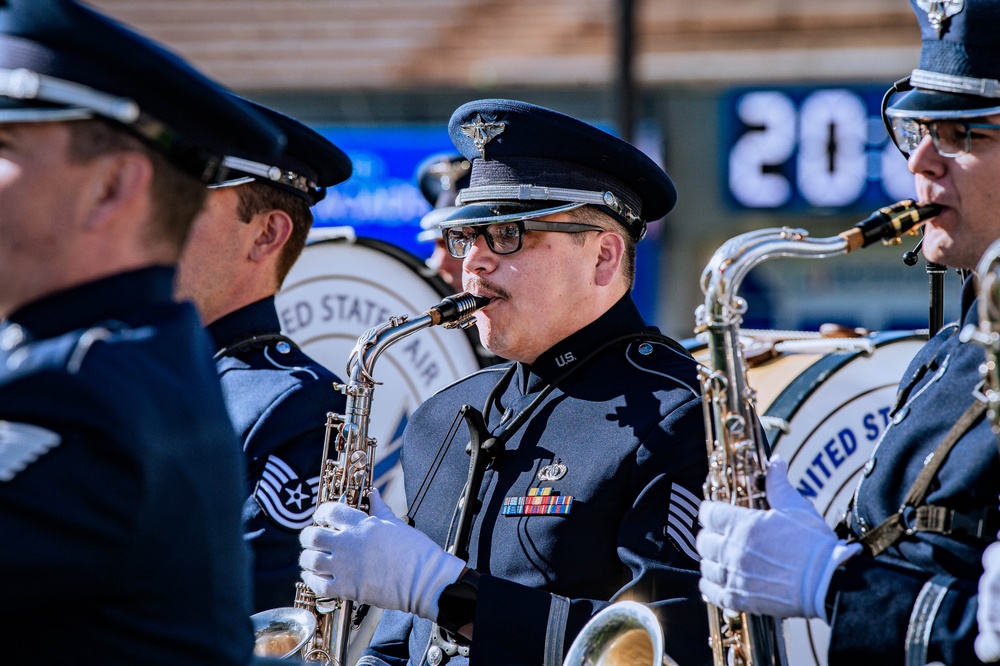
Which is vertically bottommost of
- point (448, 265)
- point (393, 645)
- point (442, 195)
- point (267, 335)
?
point (393, 645)

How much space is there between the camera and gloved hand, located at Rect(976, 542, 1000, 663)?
1965 millimetres

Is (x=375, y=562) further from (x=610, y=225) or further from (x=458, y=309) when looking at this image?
(x=610, y=225)

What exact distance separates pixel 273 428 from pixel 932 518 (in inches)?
71.0

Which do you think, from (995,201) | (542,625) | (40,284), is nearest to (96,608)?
(40,284)

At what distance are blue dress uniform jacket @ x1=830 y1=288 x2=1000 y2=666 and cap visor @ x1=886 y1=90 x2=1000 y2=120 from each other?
0.43 metres

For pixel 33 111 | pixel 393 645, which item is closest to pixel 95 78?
pixel 33 111

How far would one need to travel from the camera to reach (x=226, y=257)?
12.4 ft

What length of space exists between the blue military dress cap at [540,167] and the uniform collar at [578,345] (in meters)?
0.25

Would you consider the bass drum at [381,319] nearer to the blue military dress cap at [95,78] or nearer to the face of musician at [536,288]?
the face of musician at [536,288]

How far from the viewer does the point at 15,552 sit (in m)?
1.54

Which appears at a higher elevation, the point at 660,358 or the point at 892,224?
the point at 892,224

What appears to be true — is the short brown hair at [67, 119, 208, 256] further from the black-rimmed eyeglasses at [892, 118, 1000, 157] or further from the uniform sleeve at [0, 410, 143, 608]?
the black-rimmed eyeglasses at [892, 118, 1000, 157]

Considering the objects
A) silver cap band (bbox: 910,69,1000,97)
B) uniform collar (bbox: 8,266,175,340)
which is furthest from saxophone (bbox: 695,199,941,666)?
uniform collar (bbox: 8,266,175,340)

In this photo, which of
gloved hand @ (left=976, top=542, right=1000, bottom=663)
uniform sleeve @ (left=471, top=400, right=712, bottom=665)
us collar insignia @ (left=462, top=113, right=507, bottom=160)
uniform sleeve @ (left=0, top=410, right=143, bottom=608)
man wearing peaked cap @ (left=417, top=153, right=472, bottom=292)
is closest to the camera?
uniform sleeve @ (left=0, top=410, right=143, bottom=608)
